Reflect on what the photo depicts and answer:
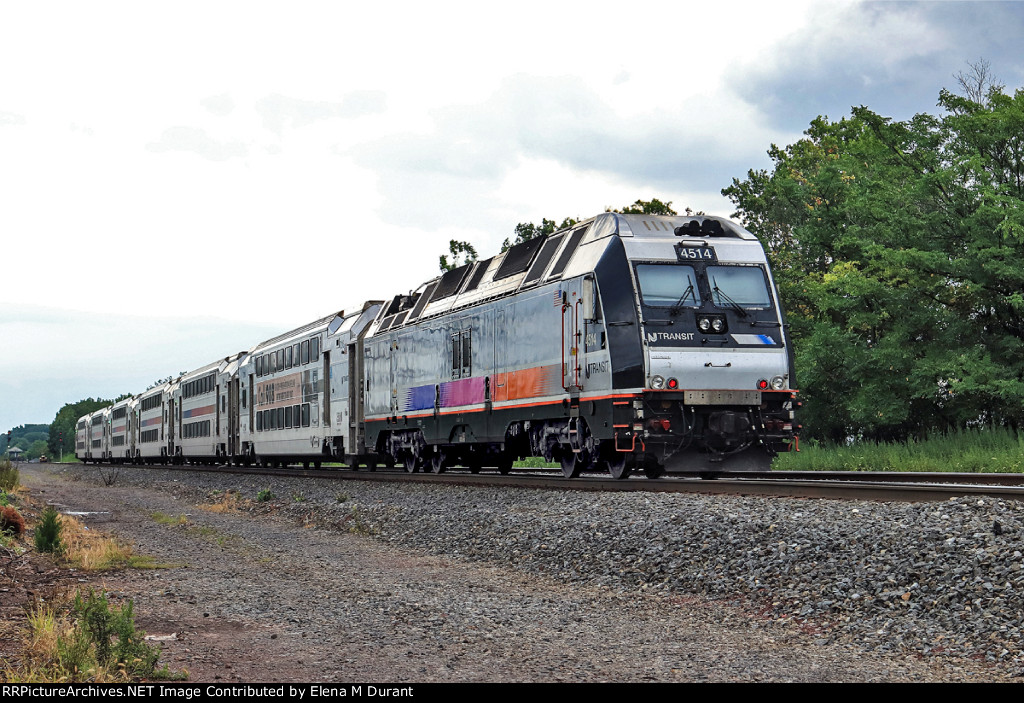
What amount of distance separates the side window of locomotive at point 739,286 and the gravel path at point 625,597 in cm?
405

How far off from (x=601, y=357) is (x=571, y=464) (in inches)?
120

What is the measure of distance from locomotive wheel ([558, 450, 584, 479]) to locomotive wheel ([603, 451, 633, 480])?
89cm

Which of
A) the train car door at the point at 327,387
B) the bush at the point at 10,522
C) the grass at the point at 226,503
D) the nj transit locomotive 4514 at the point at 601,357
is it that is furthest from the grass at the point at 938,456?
the bush at the point at 10,522

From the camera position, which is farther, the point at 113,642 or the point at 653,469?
the point at 653,469

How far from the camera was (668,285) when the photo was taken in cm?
1647

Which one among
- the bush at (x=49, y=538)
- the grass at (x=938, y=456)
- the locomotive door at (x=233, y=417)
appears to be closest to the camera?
the bush at (x=49, y=538)

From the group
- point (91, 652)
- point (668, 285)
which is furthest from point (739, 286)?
point (91, 652)

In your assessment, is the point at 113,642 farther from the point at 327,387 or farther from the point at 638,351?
the point at 327,387

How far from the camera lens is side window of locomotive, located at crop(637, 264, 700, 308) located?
53.3ft

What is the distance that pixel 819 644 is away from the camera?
8109mm

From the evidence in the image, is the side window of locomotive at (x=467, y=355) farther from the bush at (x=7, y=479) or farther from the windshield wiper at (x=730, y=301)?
the bush at (x=7, y=479)

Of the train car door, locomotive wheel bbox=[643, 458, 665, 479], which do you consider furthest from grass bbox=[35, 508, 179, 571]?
the train car door

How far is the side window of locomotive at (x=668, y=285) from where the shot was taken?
53.3ft
